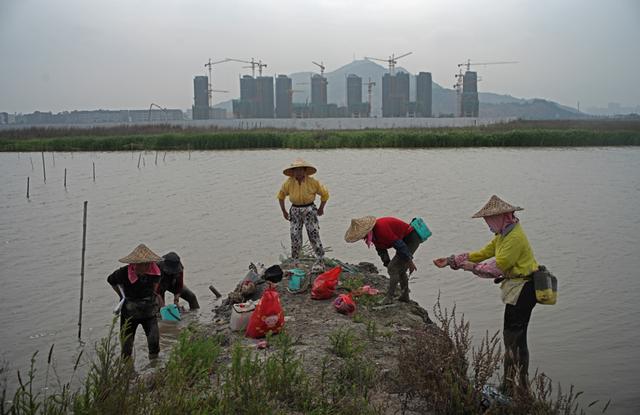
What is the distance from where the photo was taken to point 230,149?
3147 cm

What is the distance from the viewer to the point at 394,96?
90.9 metres

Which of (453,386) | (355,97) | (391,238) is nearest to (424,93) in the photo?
(355,97)

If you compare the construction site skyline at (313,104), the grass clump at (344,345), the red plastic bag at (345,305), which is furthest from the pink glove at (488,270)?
the construction site skyline at (313,104)

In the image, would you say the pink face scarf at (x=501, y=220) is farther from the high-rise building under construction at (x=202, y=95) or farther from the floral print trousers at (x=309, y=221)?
the high-rise building under construction at (x=202, y=95)

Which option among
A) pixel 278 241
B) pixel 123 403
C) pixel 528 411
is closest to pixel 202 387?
pixel 123 403

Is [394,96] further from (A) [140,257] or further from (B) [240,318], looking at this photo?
(A) [140,257]

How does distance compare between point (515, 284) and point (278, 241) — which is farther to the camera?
point (278, 241)

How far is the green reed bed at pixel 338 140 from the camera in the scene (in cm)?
3028

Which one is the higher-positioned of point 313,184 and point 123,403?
point 313,184

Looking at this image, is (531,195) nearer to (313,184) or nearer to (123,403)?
(313,184)

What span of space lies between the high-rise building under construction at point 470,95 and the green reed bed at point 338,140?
192ft

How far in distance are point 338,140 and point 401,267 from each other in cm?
2601

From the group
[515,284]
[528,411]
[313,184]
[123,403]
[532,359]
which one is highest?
[313,184]

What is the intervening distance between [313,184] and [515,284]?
10.1ft
